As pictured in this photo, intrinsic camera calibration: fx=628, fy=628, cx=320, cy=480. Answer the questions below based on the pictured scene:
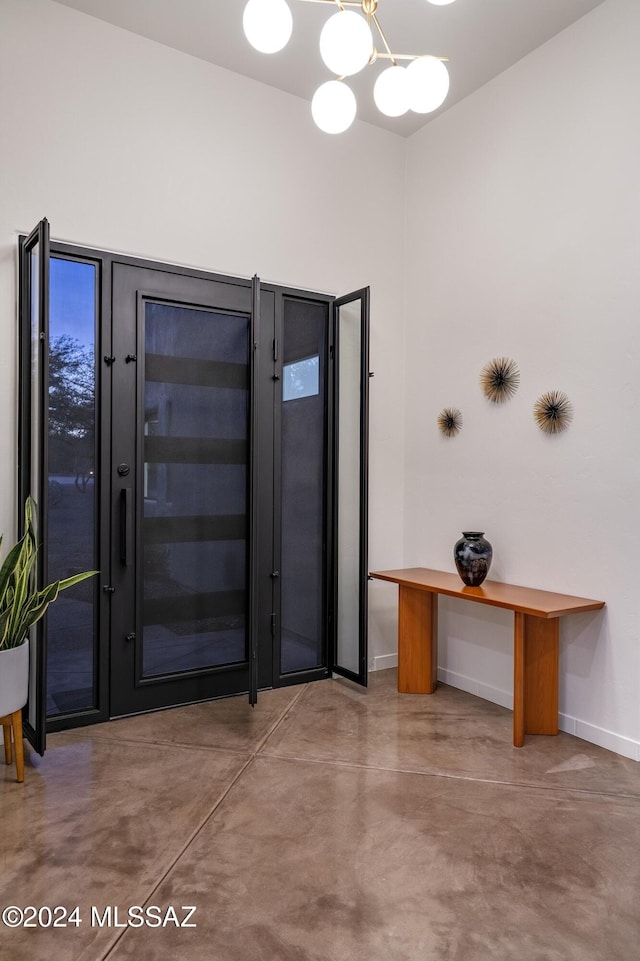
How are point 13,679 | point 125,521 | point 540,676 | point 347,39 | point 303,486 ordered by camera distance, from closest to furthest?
point 347,39 → point 13,679 → point 540,676 → point 125,521 → point 303,486

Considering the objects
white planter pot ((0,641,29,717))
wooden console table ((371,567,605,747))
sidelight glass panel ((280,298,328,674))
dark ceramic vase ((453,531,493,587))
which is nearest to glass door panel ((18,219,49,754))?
white planter pot ((0,641,29,717))

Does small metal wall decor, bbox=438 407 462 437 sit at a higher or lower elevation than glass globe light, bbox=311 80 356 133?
lower

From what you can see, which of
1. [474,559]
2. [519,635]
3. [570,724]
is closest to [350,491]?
[474,559]

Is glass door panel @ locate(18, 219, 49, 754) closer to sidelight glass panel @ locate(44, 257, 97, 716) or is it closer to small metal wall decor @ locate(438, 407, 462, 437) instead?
sidelight glass panel @ locate(44, 257, 97, 716)

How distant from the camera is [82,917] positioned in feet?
5.92

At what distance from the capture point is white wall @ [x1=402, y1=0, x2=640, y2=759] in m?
2.93

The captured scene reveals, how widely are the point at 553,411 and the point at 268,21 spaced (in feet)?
7.22

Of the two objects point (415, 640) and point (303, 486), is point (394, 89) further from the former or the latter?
point (415, 640)

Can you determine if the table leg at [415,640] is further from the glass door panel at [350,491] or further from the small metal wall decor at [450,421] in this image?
the small metal wall decor at [450,421]

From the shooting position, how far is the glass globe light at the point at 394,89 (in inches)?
81.4

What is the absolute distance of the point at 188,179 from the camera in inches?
136

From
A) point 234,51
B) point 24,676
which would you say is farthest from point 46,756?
point 234,51

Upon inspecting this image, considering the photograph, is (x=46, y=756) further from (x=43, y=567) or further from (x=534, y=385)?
(x=534, y=385)

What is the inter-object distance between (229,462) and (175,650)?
42.2 inches
